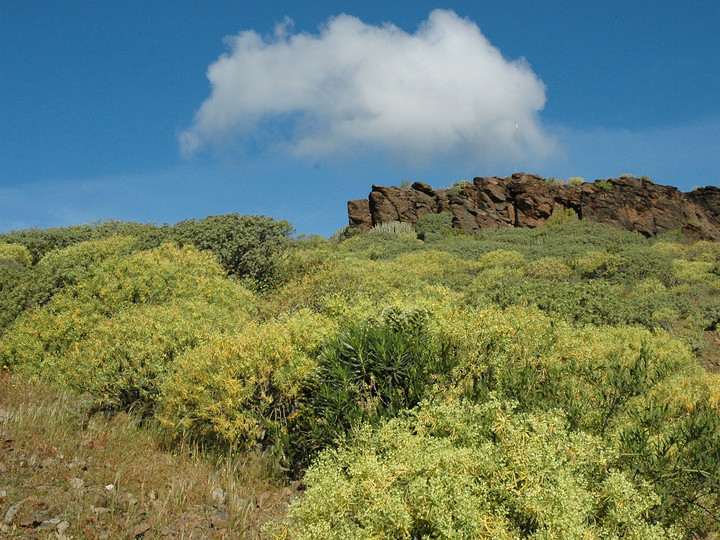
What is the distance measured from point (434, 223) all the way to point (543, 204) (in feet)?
28.1

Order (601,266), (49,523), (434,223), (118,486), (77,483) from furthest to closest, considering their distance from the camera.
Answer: (434,223) < (601,266) < (118,486) < (77,483) < (49,523)

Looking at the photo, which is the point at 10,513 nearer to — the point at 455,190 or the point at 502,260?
the point at 502,260

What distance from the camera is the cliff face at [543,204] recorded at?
38.5m

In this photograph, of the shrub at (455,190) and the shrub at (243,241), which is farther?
the shrub at (455,190)

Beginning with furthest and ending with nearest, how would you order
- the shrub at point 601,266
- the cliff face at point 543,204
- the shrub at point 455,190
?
the shrub at point 455,190, the cliff face at point 543,204, the shrub at point 601,266

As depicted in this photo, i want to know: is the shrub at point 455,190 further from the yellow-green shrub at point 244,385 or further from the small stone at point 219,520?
the small stone at point 219,520

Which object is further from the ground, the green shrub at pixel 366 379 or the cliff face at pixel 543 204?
the cliff face at pixel 543 204

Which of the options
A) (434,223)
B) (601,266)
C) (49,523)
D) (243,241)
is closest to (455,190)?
(434,223)

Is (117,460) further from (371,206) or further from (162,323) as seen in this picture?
(371,206)

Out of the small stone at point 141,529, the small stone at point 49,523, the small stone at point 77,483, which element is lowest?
the small stone at point 141,529

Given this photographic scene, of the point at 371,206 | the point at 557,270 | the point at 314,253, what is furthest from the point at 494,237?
the point at 314,253

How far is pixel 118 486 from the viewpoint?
16.6 feet

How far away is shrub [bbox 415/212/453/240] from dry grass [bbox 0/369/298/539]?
35.0 metres

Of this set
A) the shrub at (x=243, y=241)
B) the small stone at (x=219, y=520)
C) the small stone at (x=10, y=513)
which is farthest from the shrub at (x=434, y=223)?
the small stone at (x=10, y=513)
